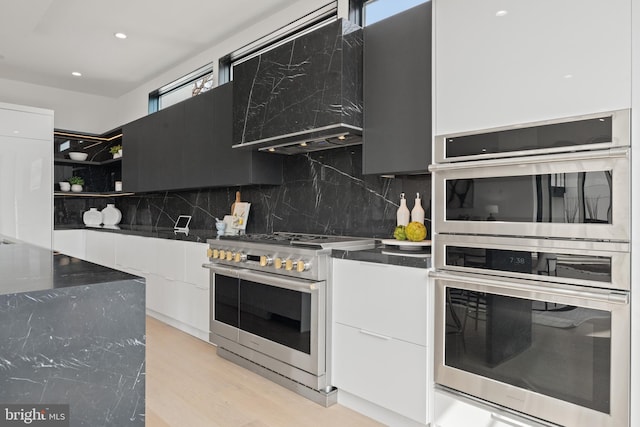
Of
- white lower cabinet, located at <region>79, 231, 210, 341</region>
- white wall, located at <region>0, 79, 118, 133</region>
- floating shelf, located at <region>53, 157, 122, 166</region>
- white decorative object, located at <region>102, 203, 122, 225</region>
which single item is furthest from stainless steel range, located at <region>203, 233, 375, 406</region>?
white wall, located at <region>0, 79, 118, 133</region>

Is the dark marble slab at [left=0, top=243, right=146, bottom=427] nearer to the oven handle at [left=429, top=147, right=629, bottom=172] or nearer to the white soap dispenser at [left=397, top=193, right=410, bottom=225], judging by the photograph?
the oven handle at [left=429, top=147, right=629, bottom=172]

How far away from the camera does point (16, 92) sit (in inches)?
211

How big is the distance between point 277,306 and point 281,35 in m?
2.29

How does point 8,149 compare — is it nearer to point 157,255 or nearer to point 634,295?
point 157,255

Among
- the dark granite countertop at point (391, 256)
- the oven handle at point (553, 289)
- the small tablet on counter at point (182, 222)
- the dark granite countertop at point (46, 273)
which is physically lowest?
the oven handle at point (553, 289)

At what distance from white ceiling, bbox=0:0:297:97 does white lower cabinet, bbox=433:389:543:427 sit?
2.99 metres

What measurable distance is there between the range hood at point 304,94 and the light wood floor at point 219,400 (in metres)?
1.62

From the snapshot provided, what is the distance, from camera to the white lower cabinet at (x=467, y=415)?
177 cm

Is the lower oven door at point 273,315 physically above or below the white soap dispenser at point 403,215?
below

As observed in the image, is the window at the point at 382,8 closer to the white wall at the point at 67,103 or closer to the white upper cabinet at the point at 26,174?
the white upper cabinet at the point at 26,174

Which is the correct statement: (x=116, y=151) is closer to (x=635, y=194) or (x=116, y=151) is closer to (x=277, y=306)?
(x=277, y=306)

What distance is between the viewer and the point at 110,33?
12.8 feet

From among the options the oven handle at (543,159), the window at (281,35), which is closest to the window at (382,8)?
the window at (281,35)

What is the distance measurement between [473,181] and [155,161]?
12.2ft
